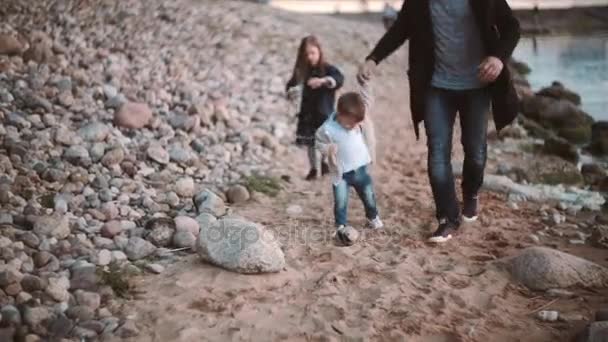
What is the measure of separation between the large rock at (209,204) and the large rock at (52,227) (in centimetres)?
100

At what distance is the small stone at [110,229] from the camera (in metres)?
4.41

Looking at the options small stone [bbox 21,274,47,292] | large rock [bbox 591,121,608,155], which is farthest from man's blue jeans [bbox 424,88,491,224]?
large rock [bbox 591,121,608,155]

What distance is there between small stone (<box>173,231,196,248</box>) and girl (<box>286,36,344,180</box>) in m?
1.61

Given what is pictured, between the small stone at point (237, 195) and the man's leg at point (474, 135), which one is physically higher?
the man's leg at point (474, 135)

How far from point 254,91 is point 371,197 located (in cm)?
428

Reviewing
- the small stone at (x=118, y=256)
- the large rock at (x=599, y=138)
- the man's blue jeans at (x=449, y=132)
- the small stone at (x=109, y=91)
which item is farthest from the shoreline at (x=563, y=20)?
the small stone at (x=118, y=256)

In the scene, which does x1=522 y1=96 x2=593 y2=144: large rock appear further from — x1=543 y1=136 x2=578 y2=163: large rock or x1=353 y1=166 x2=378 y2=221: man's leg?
x1=353 y1=166 x2=378 y2=221: man's leg

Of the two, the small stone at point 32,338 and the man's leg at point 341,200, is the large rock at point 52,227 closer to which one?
the small stone at point 32,338

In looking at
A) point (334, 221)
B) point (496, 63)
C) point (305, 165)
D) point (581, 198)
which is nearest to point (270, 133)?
point (305, 165)

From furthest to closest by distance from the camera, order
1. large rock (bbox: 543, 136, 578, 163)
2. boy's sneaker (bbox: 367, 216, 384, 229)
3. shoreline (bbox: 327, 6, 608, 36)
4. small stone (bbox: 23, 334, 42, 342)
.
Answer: shoreline (bbox: 327, 6, 608, 36)
large rock (bbox: 543, 136, 578, 163)
boy's sneaker (bbox: 367, 216, 384, 229)
small stone (bbox: 23, 334, 42, 342)

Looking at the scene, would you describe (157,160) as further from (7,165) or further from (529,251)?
(529,251)

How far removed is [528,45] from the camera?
25.2 meters

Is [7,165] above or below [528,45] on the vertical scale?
above

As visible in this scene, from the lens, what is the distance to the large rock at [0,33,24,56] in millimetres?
7156
